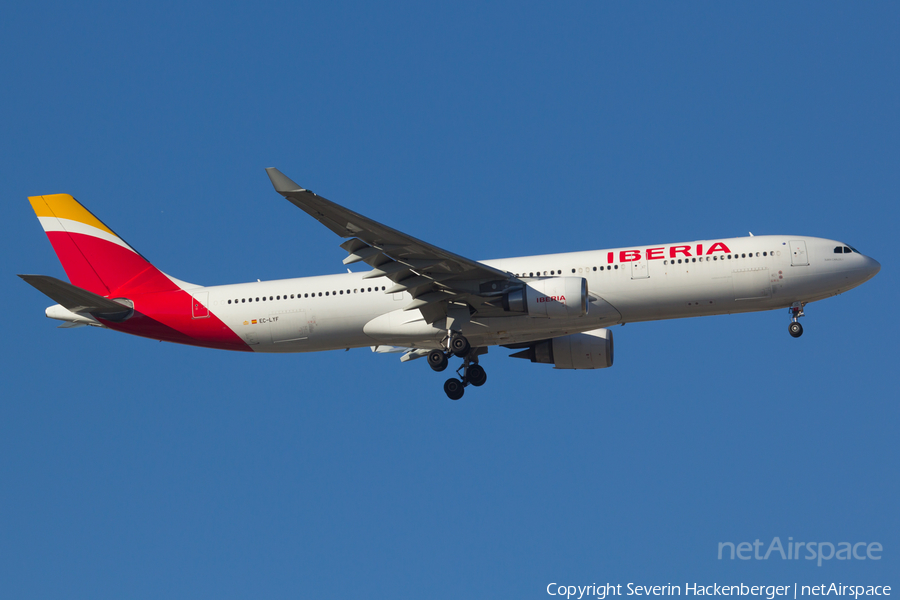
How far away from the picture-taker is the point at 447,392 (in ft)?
115

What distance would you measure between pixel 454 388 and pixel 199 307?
33.0 ft

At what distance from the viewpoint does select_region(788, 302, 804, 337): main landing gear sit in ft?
106

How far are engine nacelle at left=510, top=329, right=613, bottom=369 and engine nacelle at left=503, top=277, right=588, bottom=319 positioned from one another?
561 cm

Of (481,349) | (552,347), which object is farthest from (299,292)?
(552,347)

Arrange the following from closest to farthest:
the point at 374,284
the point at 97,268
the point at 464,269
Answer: the point at 464,269 < the point at 374,284 < the point at 97,268

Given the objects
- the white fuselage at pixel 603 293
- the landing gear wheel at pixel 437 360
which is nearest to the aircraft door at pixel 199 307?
the white fuselage at pixel 603 293

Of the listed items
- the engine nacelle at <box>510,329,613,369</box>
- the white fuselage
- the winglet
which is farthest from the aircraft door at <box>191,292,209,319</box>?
the engine nacelle at <box>510,329,613,369</box>

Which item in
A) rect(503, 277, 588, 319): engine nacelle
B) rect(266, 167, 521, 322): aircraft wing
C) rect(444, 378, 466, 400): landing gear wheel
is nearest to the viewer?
rect(266, 167, 521, 322): aircraft wing

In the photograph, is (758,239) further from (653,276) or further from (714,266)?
(653,276)

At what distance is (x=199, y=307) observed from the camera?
34500mm

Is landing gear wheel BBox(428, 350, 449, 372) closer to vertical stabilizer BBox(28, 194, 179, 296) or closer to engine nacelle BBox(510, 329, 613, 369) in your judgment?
engine nacelle BBox(510, 329, 613, 369)

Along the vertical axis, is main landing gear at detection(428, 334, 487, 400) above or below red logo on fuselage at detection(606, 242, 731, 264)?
below

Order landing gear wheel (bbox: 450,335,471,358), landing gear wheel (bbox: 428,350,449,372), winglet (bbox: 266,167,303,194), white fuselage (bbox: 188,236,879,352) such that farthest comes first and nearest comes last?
1. landing gear wheel (bbox: 428,350,449,372)
2. landing gear wheel (bbox: 450,335,471,358)
3. white fuselage (bbox: 188,236,879,352)
4. winglet (bbox: 266,167,303,194)

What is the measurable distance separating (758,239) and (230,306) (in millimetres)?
19255
